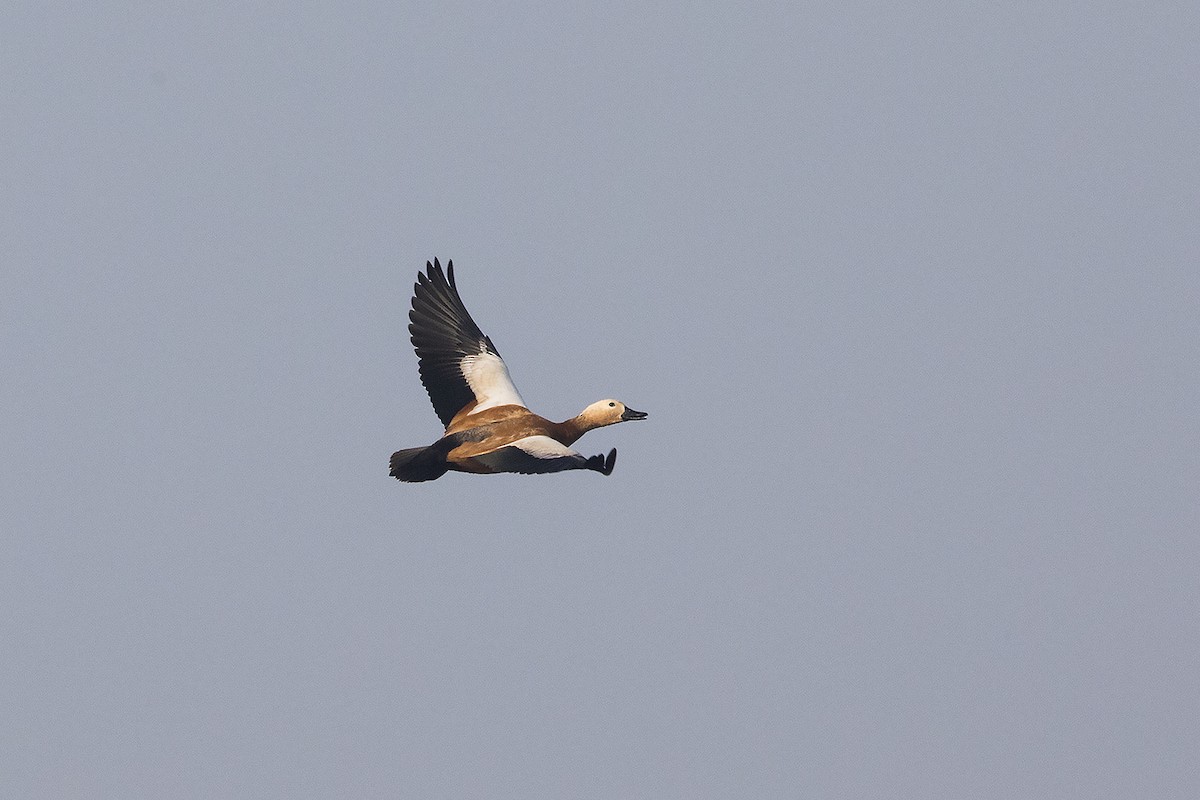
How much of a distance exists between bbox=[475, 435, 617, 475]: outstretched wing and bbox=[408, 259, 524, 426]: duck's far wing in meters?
2.71


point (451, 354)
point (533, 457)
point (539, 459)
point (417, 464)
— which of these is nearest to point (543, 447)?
point (533, 457)

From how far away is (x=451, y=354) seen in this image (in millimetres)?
26453

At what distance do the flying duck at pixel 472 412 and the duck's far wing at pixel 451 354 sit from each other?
0.05 ft

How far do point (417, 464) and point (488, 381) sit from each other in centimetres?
308

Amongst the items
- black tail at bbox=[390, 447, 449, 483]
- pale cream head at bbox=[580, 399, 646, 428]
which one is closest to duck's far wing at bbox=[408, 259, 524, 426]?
pale cream head at bbox=[580, 399, 646, 428]

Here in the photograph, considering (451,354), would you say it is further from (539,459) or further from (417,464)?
(539,459)

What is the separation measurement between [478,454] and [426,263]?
5.52 metres

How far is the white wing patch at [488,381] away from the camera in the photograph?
2550cm

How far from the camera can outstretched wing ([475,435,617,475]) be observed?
2017 centimetres

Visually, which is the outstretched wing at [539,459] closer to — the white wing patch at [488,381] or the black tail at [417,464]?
the black tail at [417,464]

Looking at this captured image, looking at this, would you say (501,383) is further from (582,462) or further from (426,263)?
(582,462)

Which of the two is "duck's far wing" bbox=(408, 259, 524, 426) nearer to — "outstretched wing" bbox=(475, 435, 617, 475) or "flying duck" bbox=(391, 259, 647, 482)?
"flying duck" bbox=(391, 259, 647, 482)

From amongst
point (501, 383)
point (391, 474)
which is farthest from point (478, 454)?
point (501, 383)

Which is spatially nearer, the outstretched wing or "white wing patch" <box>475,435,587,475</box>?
the outstretched wing
